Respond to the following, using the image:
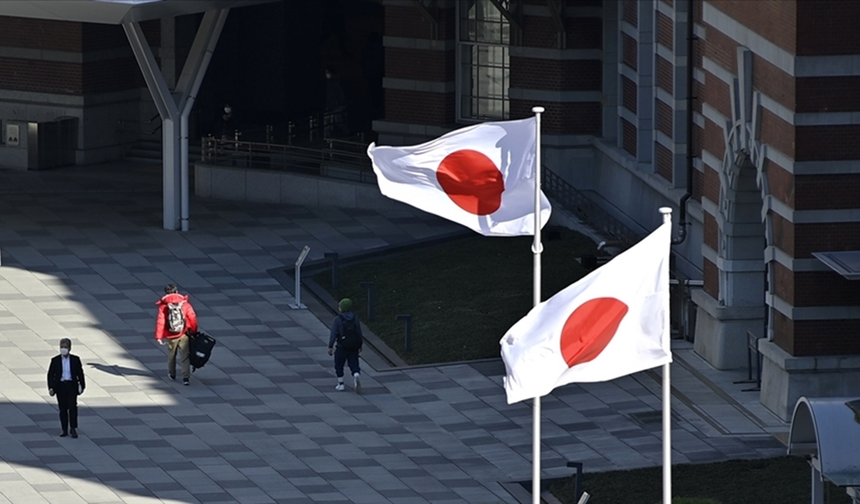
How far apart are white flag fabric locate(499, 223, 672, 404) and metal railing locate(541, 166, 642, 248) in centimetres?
1602

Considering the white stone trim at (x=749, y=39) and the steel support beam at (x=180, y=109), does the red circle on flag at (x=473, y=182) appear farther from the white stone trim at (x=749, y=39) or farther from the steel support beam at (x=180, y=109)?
the steel support beam at (x=180, y=109)

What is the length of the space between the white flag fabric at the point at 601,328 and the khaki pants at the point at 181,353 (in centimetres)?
1170

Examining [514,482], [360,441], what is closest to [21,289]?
[360,441]

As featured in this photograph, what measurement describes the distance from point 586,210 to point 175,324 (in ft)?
35.7

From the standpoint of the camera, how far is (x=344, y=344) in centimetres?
2595

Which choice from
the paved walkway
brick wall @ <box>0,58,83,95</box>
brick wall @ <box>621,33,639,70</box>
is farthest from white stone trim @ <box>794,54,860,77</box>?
brick wall @ <box>0,58,83,95</box>

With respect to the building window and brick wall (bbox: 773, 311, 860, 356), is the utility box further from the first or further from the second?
brick wall (bbox: 773, 311, 860, 356)

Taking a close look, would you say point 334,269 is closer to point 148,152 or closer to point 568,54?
point 568,54

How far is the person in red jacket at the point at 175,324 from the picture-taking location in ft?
86.0

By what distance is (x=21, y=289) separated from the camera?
1230 inches

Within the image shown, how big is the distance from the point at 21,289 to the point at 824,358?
43.9 feet

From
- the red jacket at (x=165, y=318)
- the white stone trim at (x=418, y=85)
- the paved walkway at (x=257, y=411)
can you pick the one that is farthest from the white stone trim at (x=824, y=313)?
the white stone trim at (x=418, y=85)

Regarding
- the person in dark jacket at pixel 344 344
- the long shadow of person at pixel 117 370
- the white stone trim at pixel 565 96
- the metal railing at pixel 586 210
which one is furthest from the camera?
the white stone trim at pixel 565 96

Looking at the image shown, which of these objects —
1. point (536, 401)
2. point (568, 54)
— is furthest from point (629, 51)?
point (536, 401)
